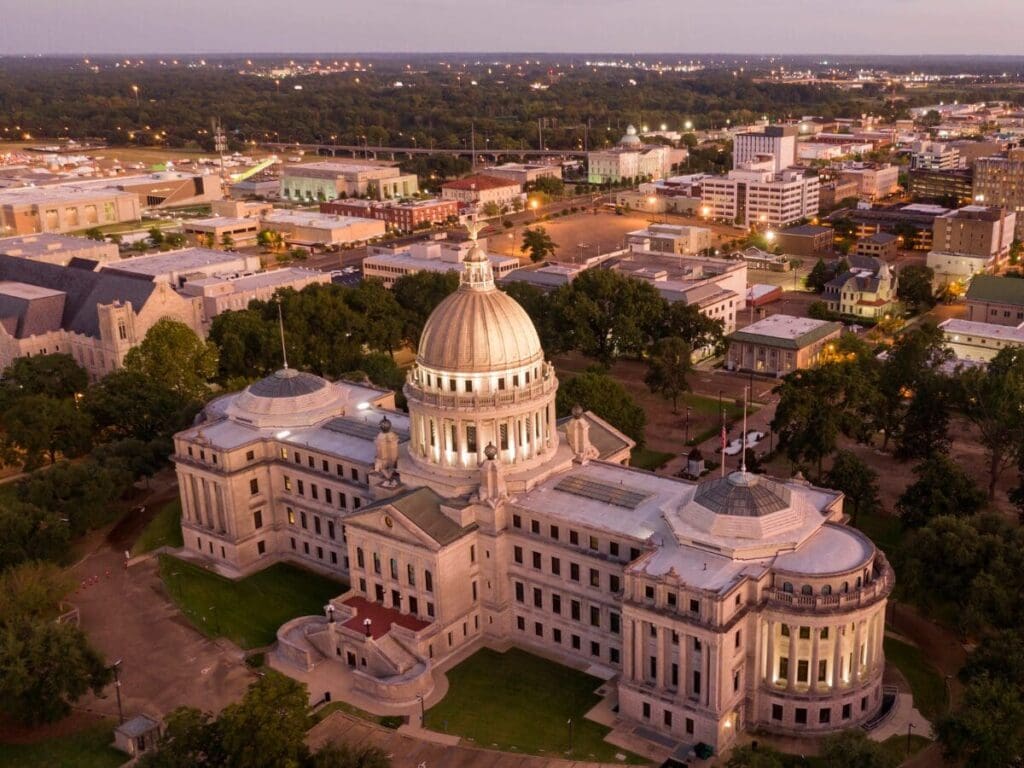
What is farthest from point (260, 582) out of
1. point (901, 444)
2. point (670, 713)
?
point (901, 444)

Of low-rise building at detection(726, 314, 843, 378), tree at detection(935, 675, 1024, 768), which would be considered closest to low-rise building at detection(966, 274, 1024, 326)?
low-rise building at detection(726, 314, 843, 378)

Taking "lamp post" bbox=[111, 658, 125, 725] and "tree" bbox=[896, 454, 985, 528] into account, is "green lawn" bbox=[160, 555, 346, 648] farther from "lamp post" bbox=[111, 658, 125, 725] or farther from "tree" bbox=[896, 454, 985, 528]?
"tree" bbox=[896, 454, 985, 528]

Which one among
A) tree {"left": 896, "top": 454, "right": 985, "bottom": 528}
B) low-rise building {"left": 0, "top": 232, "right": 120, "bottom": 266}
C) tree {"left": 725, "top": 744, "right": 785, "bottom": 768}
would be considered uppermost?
low-rise building {"left": 0, "top": 232, "right": 120, "bottom": 266}

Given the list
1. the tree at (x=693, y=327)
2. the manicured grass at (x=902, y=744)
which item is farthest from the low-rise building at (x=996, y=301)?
the manicured grass at (x=902, y=744)

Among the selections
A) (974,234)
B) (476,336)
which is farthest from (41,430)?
(974,234)

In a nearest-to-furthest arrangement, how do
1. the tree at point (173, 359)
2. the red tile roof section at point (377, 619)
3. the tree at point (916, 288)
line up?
the red tile roof section at point (377, 619) < the tree at point (173, 359) < the tree at point (916, 288)

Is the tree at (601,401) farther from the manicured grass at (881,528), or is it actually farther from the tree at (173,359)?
the tree at (173,359)
